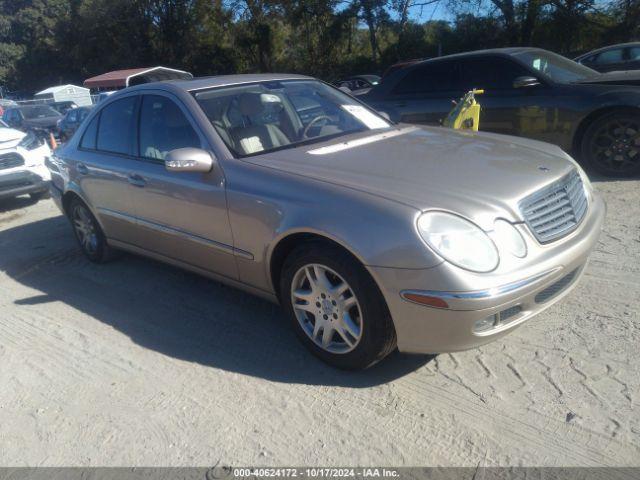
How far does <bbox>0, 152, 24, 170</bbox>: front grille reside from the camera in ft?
26.8

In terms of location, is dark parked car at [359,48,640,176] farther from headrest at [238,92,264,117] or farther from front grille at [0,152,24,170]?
front grille at [0,152,24,170]

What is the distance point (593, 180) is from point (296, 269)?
15.3 feet

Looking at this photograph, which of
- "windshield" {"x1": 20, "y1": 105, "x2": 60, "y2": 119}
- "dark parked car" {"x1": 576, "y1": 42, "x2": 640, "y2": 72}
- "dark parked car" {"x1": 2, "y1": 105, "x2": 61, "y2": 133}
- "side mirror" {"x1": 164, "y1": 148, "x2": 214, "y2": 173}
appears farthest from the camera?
"windshield" {"x1": 20, "y1": 105, "x2": 60, "y2": 119}

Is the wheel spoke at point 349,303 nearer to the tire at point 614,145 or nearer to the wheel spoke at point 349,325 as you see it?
the wheel spoke at point 349,325

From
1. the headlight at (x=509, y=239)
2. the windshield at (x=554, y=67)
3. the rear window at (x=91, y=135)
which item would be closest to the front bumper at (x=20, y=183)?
the rear window at (x=91, y=135)

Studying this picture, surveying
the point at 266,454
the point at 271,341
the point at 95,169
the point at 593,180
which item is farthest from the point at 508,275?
the point at 593,180

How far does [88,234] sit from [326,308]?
3194 millimetres

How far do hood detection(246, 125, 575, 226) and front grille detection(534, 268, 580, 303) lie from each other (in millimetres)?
413

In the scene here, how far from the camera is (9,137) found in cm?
856

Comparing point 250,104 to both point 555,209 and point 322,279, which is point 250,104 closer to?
point 322,279

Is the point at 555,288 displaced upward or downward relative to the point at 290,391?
upward

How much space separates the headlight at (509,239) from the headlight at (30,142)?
8002 mm

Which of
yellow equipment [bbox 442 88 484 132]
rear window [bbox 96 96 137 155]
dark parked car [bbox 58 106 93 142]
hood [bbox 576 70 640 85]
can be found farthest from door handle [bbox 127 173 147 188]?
dark parked car [bbox 58 106 93 142]

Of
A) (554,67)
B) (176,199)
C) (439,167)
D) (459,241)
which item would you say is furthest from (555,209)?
(554,67)
